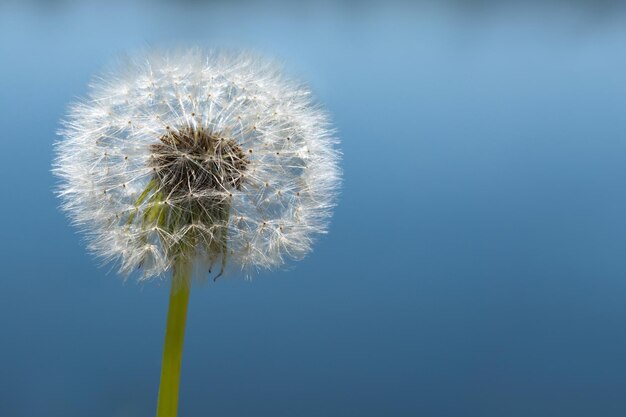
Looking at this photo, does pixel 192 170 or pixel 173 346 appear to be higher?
pixel 192 170

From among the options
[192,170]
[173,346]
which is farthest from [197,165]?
[173,346]

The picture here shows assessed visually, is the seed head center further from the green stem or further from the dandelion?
the green stem

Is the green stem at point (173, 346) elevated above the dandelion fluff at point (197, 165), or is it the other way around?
the dandelion fluff at point (197, 165)

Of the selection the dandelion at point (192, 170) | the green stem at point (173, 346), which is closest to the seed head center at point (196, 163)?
the dandelion at point (192, 170)

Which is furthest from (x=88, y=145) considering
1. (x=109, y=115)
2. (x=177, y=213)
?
(x=177, y=213)

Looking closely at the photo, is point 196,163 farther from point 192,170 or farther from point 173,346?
point 173,346

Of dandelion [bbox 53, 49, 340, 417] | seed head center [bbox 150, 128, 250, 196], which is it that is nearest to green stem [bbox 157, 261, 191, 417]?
dandelion [bbox 53, 49, 340, 417]

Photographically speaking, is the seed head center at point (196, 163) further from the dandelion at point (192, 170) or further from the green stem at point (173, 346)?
the green stem at point (173, 346)

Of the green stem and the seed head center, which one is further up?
the seed head center
